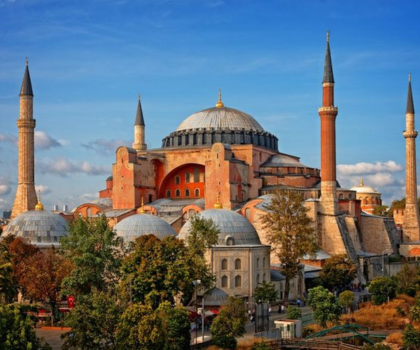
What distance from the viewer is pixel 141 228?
3519 cm

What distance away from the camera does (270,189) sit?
46.1 m

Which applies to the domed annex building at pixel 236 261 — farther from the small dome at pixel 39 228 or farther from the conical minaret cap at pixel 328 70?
the conical minaret cap at pixel 328 70

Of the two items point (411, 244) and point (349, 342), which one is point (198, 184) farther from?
point (349, 342)

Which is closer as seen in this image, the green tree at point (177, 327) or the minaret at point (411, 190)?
the green tree at point (177, 327)

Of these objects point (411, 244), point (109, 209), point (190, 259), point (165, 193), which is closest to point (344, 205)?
point (411, 244)

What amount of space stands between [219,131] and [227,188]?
7.03 meters

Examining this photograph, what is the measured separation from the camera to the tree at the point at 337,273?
3756cm

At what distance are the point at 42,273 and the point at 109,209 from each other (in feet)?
62.7

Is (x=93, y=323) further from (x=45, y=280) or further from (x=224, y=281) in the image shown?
(x=224, y=281)

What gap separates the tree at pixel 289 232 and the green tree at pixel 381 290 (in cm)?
314

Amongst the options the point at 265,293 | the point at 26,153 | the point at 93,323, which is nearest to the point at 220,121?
the point at 26,153

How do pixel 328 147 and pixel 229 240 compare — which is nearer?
pixel 229 240

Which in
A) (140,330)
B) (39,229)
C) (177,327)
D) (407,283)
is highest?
(39,229)

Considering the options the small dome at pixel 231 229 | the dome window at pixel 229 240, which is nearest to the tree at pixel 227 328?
the dome window at pixel 229 240
